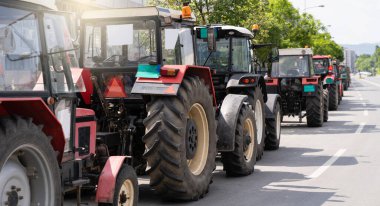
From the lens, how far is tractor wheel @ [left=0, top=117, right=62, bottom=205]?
497cm

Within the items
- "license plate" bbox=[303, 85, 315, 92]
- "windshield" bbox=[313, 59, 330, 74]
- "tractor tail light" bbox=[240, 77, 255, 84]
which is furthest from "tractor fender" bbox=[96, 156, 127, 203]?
"windshield" bbox=[313, 59, 330, 74]

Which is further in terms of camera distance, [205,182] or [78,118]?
[205,182]

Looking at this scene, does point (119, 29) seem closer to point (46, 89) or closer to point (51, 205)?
point (46, 89)

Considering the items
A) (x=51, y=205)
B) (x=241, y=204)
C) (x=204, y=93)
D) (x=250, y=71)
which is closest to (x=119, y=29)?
(x=204, y=93)

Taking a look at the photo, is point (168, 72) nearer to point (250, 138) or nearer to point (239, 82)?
point (250, 138)

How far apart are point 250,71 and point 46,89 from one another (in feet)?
25.1

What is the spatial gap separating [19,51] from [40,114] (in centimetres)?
58

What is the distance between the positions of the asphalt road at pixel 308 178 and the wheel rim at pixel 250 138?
0.33m

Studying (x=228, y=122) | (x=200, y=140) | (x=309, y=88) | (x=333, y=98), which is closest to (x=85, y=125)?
(x=200, y=140)

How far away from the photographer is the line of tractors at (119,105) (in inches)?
214

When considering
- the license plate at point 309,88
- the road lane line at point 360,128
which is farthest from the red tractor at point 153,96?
the license plate at point 309,88

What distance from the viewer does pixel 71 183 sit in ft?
20.5

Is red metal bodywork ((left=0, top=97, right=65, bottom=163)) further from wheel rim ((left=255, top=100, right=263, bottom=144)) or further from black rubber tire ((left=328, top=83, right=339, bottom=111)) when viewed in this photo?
black rubber tire ((left=328, top=83, right=339, bottom=111))

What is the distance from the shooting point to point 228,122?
406 inches
